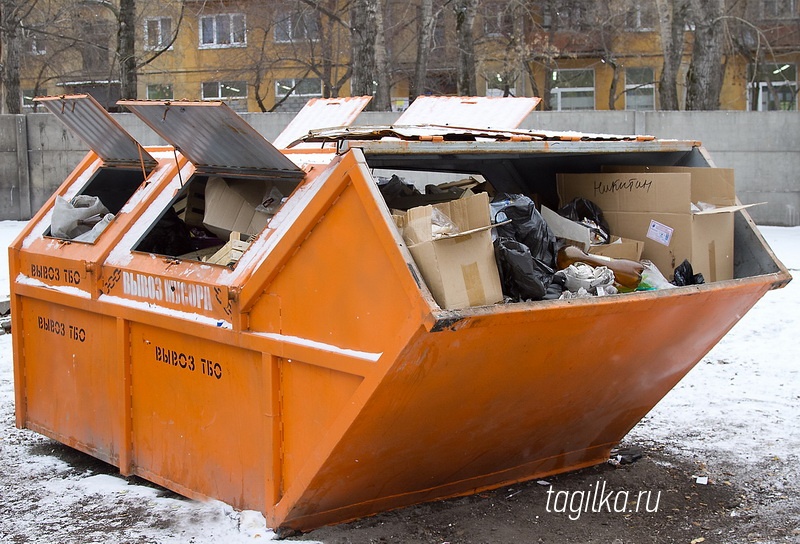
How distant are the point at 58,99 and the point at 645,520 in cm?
337

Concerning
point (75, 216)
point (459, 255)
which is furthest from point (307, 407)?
point (75, 216)

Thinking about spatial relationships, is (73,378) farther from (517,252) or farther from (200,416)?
(517,252)

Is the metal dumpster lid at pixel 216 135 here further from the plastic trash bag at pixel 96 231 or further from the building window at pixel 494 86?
the building window at pixel 494 86

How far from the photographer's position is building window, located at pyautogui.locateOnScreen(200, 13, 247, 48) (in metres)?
28.2

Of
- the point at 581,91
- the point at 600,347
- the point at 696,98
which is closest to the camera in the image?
the point at 600,347

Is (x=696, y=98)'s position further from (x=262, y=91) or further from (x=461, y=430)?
(x=262, y=91)

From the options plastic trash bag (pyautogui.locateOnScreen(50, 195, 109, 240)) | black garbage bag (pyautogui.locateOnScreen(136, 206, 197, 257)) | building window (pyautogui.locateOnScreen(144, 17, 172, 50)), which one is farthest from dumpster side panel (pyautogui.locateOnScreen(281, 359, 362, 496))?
building window (pyautogui.locateOnScreen(144, 17, 172, 50))

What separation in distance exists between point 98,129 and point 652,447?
3272 mm

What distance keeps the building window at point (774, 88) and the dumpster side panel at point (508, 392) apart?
1054 inches

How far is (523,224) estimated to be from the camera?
3.92m

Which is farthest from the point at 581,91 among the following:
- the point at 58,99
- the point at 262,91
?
the point at 58,99

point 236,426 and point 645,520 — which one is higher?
point 236,426

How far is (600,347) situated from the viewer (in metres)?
3.73
